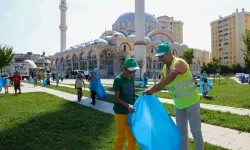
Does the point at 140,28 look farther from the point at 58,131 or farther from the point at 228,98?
the point at 58,131

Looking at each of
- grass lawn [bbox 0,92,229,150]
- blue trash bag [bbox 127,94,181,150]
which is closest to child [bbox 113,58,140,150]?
blue trash bag [bbox 127,94,181,150]

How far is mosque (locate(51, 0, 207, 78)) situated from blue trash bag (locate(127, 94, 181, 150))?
52.3 meters

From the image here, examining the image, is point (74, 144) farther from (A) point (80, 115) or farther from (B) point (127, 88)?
(A) point (80, 115)

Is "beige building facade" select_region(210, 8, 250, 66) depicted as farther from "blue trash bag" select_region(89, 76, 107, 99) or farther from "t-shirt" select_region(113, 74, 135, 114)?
"t-shirt" select_region(113, 74, 135, 114)

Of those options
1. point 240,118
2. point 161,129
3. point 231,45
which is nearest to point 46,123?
point 161,129

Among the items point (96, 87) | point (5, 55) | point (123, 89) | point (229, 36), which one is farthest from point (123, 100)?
point (229, 36)

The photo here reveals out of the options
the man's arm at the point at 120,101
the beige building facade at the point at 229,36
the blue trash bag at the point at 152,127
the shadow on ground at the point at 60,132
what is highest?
the beige building facade at the point at 229,36

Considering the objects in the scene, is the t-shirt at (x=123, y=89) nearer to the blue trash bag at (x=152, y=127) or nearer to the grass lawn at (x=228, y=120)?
the blue trash bag at (x=152, y=127)

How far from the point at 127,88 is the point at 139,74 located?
3873cm

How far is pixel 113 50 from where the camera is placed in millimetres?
59938

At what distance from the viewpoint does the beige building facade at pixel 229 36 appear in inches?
3250

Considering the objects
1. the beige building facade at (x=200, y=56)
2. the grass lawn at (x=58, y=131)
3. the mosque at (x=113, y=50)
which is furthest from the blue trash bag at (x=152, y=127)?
the beige building facade at (x=200, y=56)

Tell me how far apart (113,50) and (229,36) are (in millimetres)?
52811

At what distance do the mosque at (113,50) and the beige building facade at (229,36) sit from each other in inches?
805
